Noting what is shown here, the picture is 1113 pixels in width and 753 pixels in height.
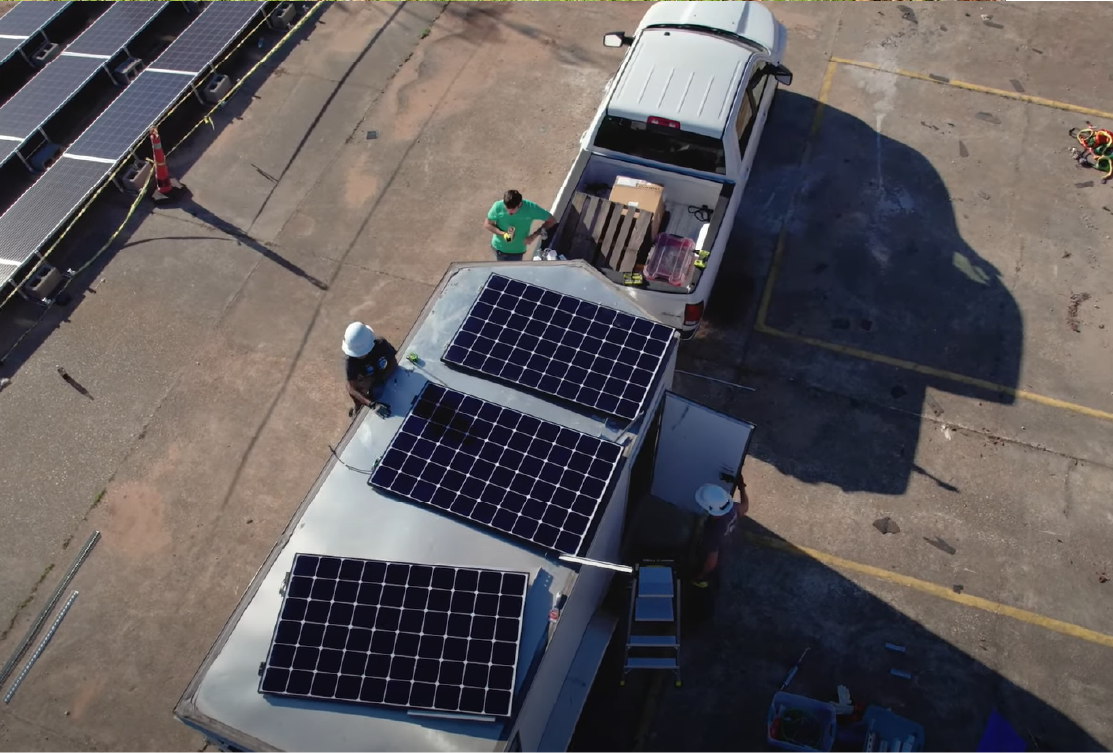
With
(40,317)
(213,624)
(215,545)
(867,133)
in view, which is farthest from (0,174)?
(867,133)

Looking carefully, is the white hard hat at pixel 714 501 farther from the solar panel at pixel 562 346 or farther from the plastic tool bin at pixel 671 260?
the plastic tool bin at pixel 671 260

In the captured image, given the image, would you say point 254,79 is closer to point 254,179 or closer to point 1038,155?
point 254,179

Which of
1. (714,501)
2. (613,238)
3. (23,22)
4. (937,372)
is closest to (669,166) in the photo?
(613,238)

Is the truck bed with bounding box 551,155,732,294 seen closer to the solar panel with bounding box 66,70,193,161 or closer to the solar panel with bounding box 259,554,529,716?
the solar panel with bounding box 259,554,529,716

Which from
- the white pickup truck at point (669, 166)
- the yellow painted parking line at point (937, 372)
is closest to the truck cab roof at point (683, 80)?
the white pickup truck at point (669, 166)

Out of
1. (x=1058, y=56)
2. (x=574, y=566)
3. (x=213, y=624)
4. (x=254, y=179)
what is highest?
(x=1058, y=56)
